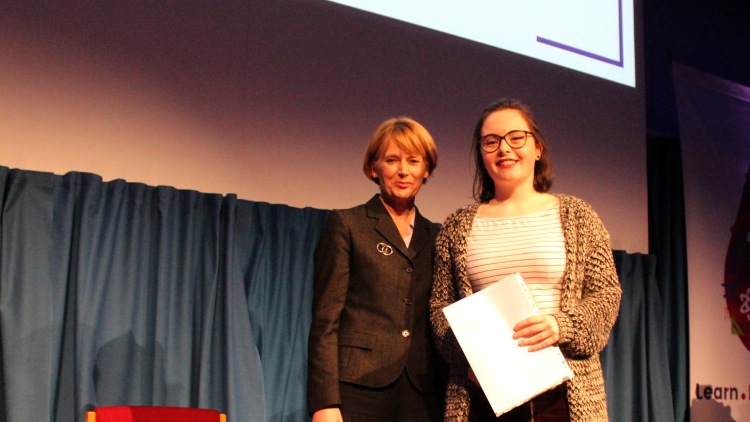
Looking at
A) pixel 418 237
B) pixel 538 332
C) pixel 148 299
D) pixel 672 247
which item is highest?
pixel 672 247

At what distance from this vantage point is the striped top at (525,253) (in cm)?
150

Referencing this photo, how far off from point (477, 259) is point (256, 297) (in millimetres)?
1720

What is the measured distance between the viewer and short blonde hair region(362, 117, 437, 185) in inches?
71.2

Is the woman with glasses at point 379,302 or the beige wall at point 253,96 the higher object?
the beige wall at point 253,96

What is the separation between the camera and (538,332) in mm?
1399

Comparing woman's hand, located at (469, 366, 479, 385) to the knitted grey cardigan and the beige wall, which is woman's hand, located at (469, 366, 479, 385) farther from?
the beige wall

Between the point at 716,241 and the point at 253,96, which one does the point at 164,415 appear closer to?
the point at 253,96

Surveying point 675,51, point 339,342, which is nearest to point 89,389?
point 339,342

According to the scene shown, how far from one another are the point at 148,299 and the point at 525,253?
6.27 ft

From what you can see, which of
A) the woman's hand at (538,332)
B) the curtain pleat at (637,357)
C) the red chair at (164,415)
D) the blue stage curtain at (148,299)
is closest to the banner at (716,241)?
the curtain pleat at (637,357)

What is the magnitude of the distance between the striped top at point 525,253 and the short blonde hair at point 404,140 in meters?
0.31

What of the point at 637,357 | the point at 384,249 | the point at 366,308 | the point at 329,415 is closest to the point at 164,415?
the point at 329,415

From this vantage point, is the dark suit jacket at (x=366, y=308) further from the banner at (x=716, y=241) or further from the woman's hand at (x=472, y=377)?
the banner at (x=716, y=241)

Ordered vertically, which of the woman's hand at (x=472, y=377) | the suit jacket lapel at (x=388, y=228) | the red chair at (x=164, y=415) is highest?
the suit jacket lapel at (x=388, y=228)
